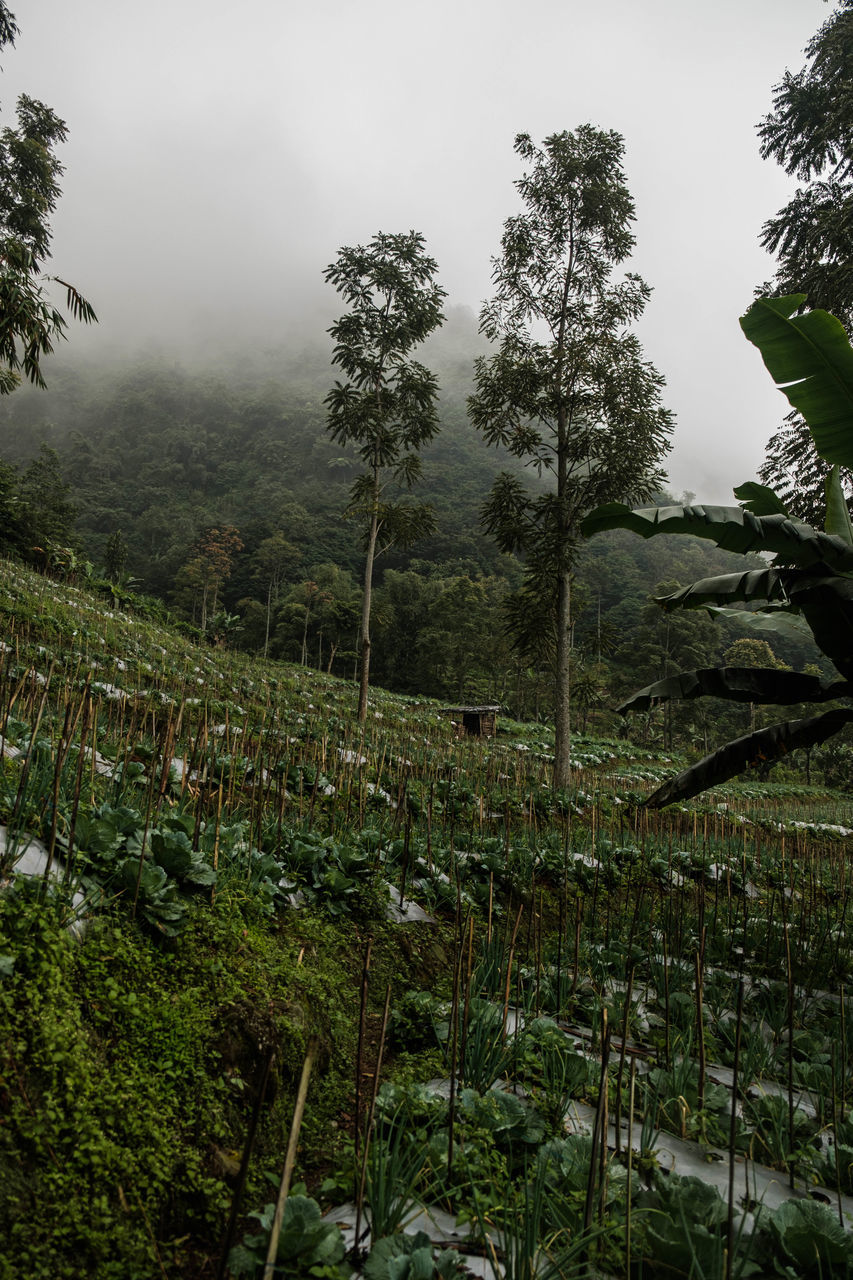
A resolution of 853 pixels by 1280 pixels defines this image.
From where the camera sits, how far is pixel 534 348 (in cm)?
1145

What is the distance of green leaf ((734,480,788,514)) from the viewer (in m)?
3.75

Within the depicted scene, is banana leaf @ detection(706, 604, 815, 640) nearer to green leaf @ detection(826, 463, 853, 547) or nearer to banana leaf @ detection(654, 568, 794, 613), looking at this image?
banana leaf @ detection(654, 568, 794, 613)

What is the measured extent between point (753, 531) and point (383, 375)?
11571mm

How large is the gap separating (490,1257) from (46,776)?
7.48 ft

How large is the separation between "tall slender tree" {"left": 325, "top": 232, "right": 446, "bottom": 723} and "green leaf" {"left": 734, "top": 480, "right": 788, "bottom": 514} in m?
9.19

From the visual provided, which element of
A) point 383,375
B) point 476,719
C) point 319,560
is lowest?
point 476,719

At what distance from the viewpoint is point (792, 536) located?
11.3 ft

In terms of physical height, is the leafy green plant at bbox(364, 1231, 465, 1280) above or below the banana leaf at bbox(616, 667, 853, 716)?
below

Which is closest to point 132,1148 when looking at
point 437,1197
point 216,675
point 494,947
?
point 437,1197

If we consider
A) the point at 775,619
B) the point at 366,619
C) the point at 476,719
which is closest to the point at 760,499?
the point at 775,619

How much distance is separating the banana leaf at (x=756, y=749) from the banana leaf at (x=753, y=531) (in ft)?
3.00

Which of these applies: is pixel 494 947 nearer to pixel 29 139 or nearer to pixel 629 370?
pixel 629 370

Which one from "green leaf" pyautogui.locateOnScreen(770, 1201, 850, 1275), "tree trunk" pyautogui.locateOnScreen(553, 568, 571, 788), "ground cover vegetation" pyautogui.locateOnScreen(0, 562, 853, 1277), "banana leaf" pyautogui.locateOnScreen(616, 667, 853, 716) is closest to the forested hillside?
"tree trunk" pyautogui.locateOnScreen(553, 568, 571, 788)

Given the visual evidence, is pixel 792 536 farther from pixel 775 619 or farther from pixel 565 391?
pixel 565 391
